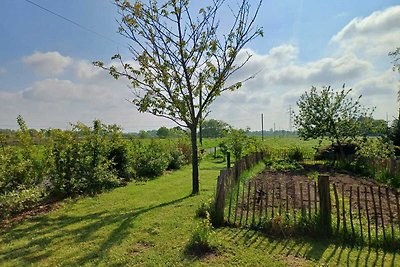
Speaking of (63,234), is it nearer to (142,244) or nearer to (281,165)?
(142,244)

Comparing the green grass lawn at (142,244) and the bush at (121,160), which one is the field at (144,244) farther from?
the bush at (121,160)

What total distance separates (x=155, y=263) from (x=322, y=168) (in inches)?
462

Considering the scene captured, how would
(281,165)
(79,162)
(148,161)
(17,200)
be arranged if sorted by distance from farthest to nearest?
(281,165)
(148,161)
(79,162)
(17,200)

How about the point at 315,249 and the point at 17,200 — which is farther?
the point at 17,200

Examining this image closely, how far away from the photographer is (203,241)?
15.7ft

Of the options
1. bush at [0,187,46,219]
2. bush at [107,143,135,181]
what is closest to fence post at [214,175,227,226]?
bush at [0,187,46,219]

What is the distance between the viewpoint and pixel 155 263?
4.44 m

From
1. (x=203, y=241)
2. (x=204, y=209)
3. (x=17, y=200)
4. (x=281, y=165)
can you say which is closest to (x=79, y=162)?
(x=17, y=200)

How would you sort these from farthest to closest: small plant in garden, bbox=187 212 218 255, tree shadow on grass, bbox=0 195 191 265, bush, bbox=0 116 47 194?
bush, bbox=0 116 47 194 < tree shadow on grass, bbox=0 195 191 265 < small plant in garden, bbox=187 212 218 255

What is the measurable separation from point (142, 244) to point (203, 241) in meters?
1.21

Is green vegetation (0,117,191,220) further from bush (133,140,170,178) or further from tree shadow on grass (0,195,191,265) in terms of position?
tree shadow on grass (0,195,191,265)

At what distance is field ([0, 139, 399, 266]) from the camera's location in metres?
4.45

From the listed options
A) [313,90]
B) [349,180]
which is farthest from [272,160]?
[349,180]

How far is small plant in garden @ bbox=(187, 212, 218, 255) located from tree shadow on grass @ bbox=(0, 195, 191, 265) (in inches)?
58.3
